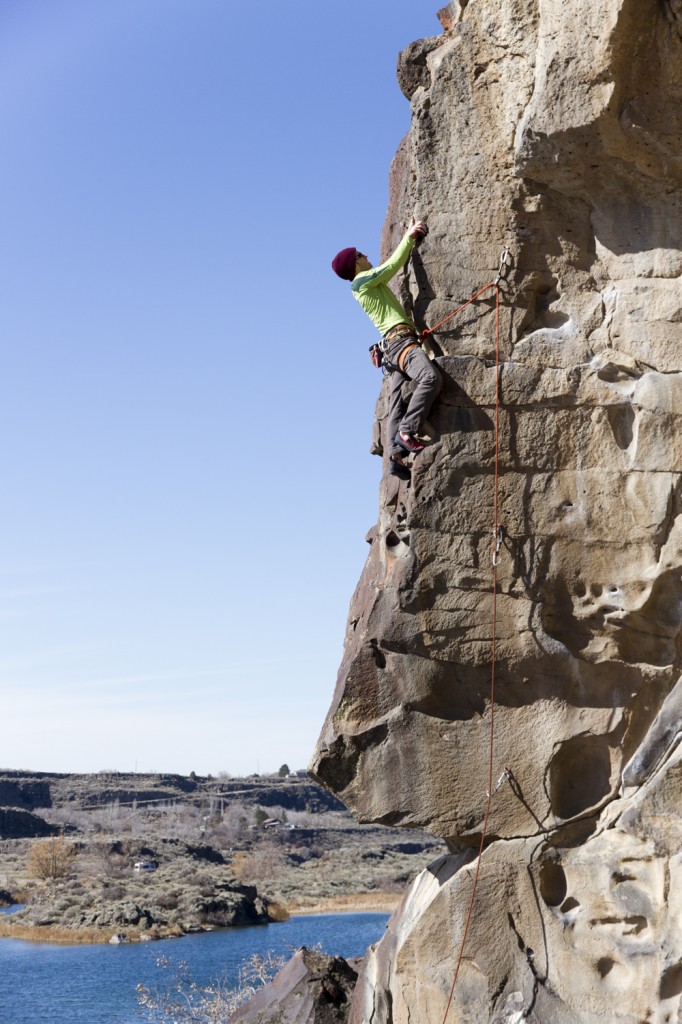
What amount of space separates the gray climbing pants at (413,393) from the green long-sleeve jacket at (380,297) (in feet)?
0.73

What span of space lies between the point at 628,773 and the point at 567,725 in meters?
0.56

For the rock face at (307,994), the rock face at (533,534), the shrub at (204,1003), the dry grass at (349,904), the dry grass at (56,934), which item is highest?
the rock face at (533,534)

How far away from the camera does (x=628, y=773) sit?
301 inches

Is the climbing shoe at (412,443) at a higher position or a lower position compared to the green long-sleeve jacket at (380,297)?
lower

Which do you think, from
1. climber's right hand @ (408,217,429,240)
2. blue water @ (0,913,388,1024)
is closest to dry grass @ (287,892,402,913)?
blue water @ (0,913,388,1024)

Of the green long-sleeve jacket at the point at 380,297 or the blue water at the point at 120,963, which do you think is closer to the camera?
the green long-sleeve jacket at the point at 380,297

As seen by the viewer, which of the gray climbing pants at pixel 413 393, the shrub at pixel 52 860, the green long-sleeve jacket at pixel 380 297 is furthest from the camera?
the shrub at pixel 52 860

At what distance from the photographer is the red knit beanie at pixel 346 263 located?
8782 millimetres

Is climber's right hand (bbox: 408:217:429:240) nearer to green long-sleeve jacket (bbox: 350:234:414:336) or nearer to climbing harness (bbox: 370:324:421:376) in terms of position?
green long-sleeve jacket (bbox: 350:234:414:336)

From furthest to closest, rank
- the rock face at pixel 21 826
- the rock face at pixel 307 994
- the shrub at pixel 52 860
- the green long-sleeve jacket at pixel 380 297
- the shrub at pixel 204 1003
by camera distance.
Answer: the rock face at pixel 21 826 < the shrub at pixel 52 860 < the shrub at pixel 204 1003 < the rock face at pixel 307 994 < the green long-sleeve jacket at pixel 380 297

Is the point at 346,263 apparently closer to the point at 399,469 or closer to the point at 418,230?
the point at 418,230

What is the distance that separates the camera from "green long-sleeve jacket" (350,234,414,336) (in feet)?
27.5

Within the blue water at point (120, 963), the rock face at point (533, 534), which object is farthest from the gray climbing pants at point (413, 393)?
the blue water at point (120, 963)

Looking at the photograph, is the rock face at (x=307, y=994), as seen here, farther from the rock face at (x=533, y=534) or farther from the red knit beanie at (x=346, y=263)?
the red knit beanie at (x=346, y=263)
